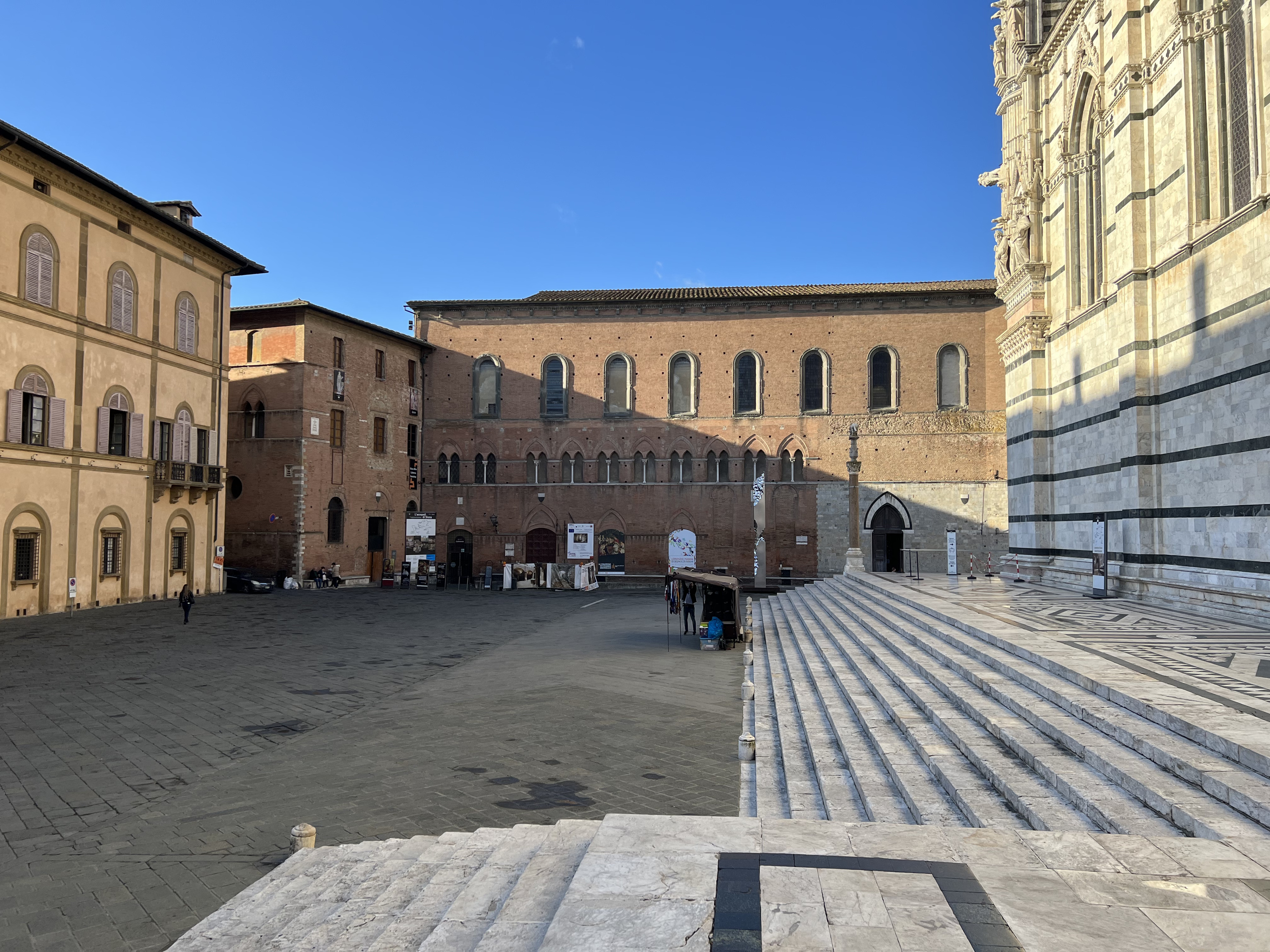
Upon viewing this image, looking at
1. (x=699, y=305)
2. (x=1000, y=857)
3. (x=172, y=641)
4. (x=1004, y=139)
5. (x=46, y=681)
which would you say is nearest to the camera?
(x=1000, y=857)

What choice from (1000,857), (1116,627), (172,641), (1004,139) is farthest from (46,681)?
(1004,139)

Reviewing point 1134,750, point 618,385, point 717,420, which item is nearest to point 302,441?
point 618,385

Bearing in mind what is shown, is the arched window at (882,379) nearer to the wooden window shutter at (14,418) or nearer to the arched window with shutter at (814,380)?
the arched window with shutter at (814,380)

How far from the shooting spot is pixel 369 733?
9.86 meters

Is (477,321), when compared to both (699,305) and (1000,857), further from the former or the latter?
(1000,857)

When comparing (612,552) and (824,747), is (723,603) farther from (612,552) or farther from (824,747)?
(612,552)

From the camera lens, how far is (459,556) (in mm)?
37656

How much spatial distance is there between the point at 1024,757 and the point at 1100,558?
1101cm

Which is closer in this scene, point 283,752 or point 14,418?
point 283,752

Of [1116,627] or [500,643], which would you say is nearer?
[1116,627]

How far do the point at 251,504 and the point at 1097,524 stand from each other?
30111 millimetres

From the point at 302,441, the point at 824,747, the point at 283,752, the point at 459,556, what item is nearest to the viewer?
the point at 824,747

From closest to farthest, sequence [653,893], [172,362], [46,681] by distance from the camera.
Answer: [653,893] → [46,681] → [172,362]

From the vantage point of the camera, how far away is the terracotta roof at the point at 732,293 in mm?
34625
